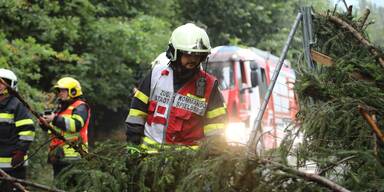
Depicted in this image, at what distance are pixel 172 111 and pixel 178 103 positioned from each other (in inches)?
2.9

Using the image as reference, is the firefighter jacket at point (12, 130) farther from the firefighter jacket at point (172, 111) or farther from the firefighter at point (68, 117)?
the firefighter jacket at point (172, 111)

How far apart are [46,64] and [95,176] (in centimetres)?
1152

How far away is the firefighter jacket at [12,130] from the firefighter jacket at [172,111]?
8.10 feet

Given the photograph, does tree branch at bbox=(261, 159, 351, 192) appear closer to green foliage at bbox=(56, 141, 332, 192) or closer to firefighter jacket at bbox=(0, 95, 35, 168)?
green foliage at bbox=(56, 141, 332, 192)

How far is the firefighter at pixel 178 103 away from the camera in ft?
15.5

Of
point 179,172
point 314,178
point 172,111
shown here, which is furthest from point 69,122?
point 314,178

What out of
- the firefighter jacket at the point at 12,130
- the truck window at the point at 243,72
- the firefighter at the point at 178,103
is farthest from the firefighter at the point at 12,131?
the truck window at the point at 243,72

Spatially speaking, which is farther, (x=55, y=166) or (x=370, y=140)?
(x=55, y=166)

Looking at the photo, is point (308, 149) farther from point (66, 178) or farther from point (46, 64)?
point (46, 64)

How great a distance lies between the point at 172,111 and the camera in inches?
185

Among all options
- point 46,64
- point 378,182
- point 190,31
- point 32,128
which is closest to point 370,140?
point 378,182

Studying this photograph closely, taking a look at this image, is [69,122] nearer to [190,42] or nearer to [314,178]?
[190,42]

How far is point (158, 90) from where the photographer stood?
4734 mm

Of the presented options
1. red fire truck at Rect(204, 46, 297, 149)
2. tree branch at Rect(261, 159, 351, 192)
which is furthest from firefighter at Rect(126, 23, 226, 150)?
red fire truck at Rect(204, 46, 297, 149)
